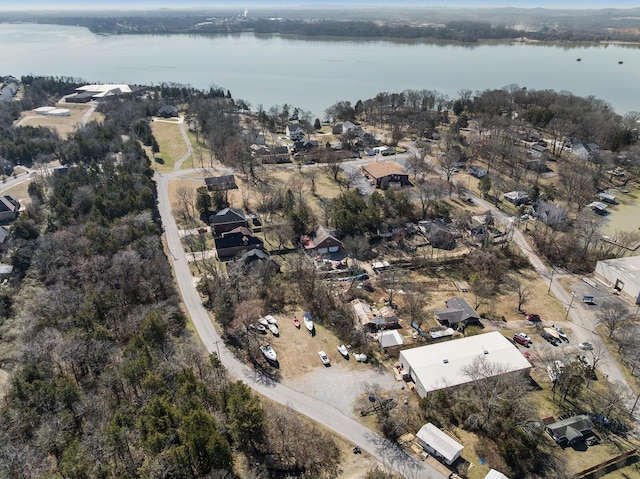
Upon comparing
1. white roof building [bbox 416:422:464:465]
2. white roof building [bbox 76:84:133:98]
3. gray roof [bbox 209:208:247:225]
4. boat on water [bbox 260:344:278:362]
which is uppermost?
white roof building [bbox 76:84:133:98]

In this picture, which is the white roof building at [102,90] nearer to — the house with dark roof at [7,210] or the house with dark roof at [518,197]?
the house with dark roof at [7,210]

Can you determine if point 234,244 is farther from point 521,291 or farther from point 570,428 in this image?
point 570,428

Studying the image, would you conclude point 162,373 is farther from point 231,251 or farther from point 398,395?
point 231,251

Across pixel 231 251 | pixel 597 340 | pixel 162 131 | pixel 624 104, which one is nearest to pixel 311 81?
pixel 162 131

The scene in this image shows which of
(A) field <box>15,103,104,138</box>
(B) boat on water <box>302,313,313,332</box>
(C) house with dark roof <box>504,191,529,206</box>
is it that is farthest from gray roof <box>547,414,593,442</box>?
(A) field <box>15,103,104,138</box>

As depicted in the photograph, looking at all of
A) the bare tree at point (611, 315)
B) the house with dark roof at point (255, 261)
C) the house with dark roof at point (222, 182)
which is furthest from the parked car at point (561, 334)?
the house with dark roof at point (222, 182)

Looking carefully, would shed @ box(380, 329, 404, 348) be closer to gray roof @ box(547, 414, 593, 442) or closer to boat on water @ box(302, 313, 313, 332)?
boat on water @ box(302, 313, 313, 332)

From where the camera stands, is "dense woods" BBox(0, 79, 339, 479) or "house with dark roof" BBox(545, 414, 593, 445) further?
"house with dark roof" BBox(545, 414, 593, 445)

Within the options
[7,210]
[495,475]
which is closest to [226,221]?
[7,210]
